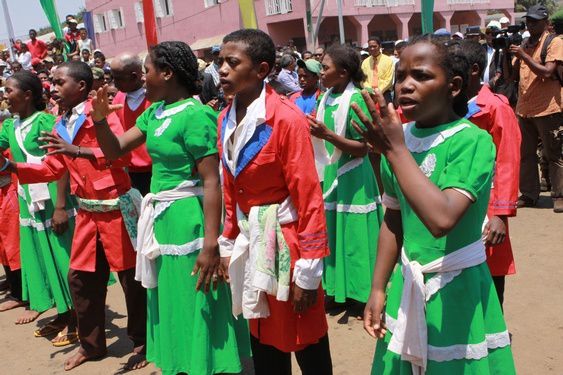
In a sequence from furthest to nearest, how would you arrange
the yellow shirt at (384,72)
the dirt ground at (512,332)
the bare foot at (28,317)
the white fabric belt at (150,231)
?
1. the yellow shirt at (384,72)
2. the bare foot at (28,317)
3. the dirt ground at (512,332)
4. the white fabric belt at (150,231)

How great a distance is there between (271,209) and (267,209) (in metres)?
0.02

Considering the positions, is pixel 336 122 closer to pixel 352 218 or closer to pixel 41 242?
pixel 352 218

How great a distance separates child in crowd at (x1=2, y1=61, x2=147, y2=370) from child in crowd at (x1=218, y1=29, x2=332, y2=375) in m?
1.36

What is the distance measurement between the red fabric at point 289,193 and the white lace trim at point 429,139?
58cm

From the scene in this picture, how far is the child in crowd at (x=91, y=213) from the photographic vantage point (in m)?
3.94

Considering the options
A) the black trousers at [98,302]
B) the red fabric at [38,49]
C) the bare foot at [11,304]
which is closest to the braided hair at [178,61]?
the black trousers at [98,302]

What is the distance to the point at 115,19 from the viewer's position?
1479 inches

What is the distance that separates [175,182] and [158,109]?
0.44 m

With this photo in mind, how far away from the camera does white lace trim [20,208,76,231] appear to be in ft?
15.2

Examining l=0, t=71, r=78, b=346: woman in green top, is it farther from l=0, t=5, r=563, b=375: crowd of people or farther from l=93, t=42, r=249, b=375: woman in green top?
l=93, t=42, r=249, b=375: woman in green top

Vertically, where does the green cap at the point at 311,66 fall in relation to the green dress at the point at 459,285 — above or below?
above

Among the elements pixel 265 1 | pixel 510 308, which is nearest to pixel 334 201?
pixel 510 308

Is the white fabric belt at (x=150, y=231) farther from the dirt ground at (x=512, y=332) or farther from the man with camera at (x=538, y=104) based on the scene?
the man with camera at (x=538, y=104)

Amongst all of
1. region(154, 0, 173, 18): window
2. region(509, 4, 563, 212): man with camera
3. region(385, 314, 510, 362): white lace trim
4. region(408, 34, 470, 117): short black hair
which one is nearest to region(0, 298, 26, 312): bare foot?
region(385, 314, 510, 362): white lace trim
